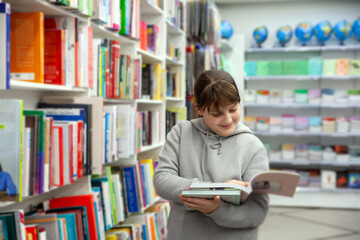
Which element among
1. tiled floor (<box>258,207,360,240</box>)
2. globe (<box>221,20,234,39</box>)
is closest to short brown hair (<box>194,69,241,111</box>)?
tiled floor (<box>258,207,360,240</box>)

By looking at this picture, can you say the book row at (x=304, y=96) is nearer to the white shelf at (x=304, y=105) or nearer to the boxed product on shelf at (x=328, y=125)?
the white shelf at (x=304, y=105)

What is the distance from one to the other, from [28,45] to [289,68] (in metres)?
4.88

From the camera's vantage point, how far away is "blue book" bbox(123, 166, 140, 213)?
2.88 meters

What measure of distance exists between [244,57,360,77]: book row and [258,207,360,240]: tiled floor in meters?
1.79

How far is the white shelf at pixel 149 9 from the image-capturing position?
125 inches

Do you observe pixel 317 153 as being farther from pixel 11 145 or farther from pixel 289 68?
pixel 11 145

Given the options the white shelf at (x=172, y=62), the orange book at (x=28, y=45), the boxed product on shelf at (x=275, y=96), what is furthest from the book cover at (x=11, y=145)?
the boxed product on shelf at (x=275, y=96)

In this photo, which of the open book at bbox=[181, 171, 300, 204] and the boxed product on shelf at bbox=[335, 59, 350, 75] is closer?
the open book at bbox=[181, 171, 300, 204]

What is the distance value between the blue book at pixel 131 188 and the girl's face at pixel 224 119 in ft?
5.11

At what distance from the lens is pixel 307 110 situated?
662cm

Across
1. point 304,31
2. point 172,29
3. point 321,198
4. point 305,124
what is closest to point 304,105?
point 305,124

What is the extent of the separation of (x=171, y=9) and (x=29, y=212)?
6.29 feet

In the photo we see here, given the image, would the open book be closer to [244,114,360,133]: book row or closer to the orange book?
the orange book

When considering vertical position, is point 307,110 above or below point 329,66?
below
